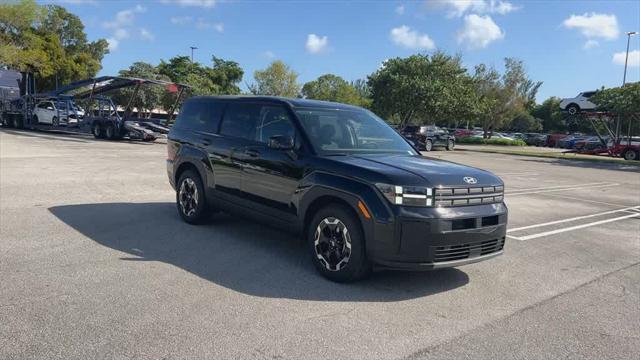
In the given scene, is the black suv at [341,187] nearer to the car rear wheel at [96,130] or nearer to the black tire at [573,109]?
the car rear wheel at [96,130]

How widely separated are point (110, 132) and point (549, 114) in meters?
81.3

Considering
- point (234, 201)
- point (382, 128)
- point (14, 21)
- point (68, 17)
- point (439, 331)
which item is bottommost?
point (439, 331)

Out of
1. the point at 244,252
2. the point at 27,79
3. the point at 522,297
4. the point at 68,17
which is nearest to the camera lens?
the point at 522,297

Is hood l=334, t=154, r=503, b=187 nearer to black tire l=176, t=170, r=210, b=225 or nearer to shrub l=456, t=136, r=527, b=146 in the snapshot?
black tire l=176, t=170, r=210, b=225

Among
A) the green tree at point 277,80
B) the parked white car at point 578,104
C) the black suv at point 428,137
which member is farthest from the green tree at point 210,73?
the parked white car at point 578,104

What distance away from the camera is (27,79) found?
143 ft

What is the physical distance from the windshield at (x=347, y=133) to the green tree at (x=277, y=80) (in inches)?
2048

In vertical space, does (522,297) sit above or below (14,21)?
below

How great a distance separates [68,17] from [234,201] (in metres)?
68.0

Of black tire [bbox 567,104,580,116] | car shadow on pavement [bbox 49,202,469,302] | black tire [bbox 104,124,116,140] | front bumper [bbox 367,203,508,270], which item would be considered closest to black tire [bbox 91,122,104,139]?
black tire [bbox 104,124,116,140]

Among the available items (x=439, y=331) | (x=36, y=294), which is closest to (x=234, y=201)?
(x=36, y=294)

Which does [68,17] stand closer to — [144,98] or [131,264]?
[144,98]

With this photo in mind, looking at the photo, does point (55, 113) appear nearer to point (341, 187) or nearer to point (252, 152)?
point (252, 152)

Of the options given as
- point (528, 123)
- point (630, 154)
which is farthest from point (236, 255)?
point (528, 123)
